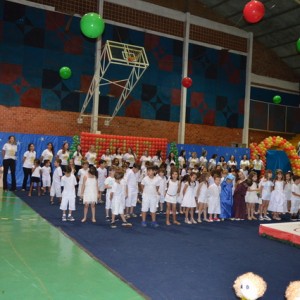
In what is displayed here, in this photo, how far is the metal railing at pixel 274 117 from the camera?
19.8 m

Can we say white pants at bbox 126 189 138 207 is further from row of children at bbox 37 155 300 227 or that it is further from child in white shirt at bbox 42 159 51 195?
child in white shirt at bbox 42 159 51 195

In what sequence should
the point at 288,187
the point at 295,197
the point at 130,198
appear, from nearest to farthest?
1. the point at 130,198
2. the point at 295,197
3. the point at 288,187

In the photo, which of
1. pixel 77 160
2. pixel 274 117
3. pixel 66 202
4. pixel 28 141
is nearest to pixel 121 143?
pixel 77 160

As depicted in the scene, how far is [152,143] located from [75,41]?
5.15 m

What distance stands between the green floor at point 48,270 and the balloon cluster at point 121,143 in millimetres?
6664

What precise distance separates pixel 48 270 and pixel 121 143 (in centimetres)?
972

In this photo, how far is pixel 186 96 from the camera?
17438 millimetres

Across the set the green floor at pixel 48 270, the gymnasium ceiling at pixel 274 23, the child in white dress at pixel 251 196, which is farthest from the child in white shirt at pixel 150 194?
the gymnasium ceiling at pixel 274 23

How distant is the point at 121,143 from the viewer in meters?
14.4

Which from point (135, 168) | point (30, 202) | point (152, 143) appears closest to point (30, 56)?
point (152, 143)

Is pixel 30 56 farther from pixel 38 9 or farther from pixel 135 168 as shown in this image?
pixel 135 168

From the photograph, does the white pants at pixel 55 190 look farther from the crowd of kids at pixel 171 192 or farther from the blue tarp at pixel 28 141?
the blue tarp at pixel 28 141

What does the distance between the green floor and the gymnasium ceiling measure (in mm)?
13433

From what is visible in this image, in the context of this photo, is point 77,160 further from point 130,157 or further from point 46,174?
point 130,157
